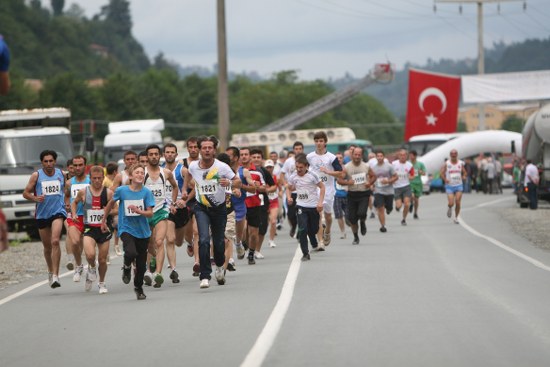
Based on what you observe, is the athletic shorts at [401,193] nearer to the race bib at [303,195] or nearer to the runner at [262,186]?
the runner at [262,186]

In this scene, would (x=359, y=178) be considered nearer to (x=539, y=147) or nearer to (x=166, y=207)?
(x=166, y=207)

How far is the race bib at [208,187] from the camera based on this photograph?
15625 mm

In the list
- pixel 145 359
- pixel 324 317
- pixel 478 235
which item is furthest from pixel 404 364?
pixel 478 235

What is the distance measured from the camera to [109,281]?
17828mm

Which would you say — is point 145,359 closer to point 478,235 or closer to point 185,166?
point 185,166

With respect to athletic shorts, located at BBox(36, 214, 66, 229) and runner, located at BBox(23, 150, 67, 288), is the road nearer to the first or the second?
runner, located at BBox(23, 150, 67, 288)

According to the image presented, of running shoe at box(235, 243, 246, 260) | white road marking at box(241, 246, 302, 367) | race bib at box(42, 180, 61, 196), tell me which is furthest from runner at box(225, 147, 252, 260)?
race bib at box(42, 180, 61, 196)

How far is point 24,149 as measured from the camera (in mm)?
31578

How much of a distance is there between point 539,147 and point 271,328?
105 ft

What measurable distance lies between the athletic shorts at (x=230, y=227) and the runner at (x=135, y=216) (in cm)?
227

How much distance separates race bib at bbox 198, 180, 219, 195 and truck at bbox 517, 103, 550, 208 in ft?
87.5

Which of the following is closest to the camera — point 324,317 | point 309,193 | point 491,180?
point 324,317

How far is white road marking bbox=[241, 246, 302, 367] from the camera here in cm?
945

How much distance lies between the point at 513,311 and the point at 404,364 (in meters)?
3.48
